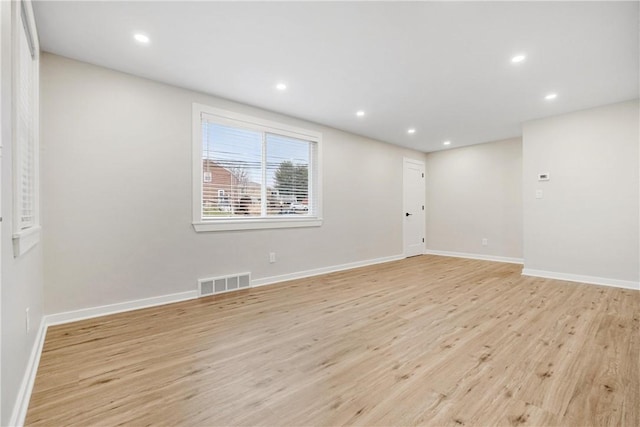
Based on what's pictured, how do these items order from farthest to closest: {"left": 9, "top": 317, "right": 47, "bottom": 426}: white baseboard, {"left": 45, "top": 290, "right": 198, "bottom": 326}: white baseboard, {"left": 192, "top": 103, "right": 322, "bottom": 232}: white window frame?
{"left": 192, "top": 103, "right": 322, "bottom": 232}: white window frame → {"left": 45, "top": 290, "right": 198, "bottom": 326}: white baseboard → {"left": 9, "top": 317, "right": 47, "bottom": 426}: white baseboard

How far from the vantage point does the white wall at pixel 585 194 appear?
12.5ft

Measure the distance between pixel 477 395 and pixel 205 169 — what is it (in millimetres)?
3377

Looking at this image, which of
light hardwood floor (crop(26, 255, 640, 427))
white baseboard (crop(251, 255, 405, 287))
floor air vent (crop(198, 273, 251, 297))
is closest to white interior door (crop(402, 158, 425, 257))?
white baseboard (crop(251, 255, 405, 287))

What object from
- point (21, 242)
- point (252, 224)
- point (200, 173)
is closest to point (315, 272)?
point (252, 224)

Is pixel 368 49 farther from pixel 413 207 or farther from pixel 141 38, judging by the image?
pixel 413 207

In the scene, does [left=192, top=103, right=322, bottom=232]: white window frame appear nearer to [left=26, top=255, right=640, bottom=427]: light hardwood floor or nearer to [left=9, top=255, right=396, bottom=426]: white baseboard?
[left=9, top=255, right=396, bottom=426]: white baseboard

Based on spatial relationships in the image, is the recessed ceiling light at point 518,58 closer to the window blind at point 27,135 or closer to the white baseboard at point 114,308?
the window blind at point 27,135

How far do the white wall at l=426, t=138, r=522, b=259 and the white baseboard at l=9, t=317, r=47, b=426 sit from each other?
22.2 ft

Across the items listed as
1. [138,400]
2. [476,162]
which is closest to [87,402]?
[138,400]

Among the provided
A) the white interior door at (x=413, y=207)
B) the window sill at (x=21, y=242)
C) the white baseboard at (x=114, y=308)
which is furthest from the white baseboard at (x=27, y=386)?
the white interior door at (x=413, y=207)

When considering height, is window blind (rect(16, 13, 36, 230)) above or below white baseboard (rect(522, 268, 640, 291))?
above

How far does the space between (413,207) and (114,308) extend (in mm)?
5740

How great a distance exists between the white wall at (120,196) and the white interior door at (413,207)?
346 cm

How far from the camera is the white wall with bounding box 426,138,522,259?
5.70 metres
